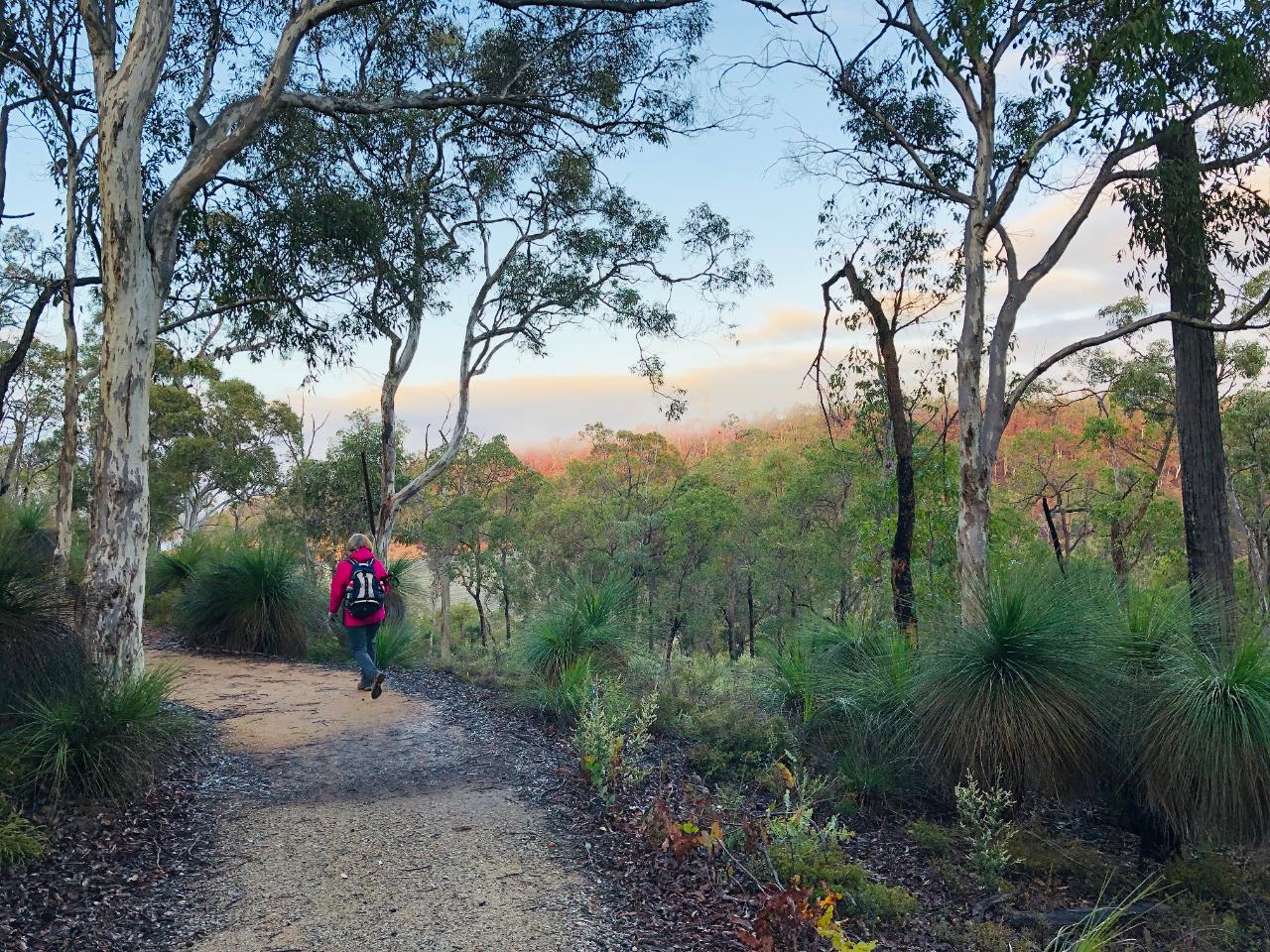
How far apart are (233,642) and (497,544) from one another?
944 inches

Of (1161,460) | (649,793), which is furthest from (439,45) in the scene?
(1161,460)

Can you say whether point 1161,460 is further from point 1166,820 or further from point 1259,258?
point 1166,820

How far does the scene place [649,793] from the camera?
685 centimetres

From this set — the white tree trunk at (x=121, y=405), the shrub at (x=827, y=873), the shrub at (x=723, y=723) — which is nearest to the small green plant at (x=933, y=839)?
the shrub at (x=827, y=873)

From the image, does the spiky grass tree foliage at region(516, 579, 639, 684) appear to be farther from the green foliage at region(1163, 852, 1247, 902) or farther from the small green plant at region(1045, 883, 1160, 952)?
the green foliage at region(1163, 852, 1247, 902)

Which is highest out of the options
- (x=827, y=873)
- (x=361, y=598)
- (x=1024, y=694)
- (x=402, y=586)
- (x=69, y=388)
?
(x=69, y=388)

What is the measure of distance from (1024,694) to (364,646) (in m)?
6.25

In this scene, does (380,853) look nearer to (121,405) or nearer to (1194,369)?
(121,405)

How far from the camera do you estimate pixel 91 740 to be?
228 inches

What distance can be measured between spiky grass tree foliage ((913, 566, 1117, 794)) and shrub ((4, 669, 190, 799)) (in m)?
5.54

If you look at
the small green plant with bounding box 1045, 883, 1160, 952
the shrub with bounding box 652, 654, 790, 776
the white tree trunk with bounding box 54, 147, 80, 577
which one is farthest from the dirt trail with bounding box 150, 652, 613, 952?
the white tree trunk with bounding box 54, 147, 80, 577

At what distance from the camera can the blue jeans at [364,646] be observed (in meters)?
9.36

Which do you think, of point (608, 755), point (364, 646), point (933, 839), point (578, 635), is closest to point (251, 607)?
point (364, 646)

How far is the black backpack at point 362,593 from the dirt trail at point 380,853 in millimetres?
1082
